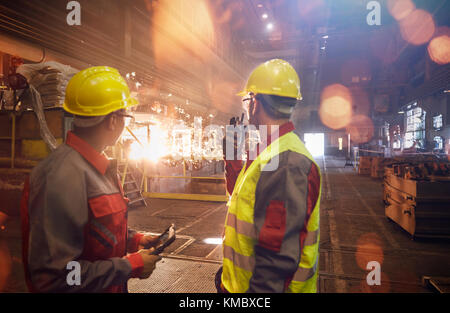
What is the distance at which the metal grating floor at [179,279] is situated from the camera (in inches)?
136

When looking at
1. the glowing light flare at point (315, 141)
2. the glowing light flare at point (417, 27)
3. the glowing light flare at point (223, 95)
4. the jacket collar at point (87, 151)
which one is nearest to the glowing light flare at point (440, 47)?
the glowing light flare at point (417, 27)

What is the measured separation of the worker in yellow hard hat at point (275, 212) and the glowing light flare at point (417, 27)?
2606 centimetres

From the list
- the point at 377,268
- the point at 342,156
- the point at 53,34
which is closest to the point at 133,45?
the point at 53,34

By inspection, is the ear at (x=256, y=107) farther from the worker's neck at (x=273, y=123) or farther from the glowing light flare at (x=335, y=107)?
the glowing light flare at (x=335, y=107)

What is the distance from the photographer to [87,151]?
144 centimetres

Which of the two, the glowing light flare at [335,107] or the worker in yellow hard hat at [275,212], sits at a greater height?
the glowing light flare at [335,107]

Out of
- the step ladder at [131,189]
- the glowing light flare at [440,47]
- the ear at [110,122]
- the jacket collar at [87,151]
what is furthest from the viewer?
the glowing light flare at [440,47]

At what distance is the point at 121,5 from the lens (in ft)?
31.2

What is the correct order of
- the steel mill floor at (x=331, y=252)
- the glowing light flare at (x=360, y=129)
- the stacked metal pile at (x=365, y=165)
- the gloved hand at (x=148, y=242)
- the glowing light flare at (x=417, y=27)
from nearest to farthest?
the gloved hand at (x=148, y=242) < the steel mill floor at (x=331, y=252) < the stacked metal pile at (x=365, y=165) < the glowing light flare at (x=417, y=27) < the glowing light flare at (x=360, y=129)

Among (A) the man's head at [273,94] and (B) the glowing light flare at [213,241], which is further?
(B) the glowing light flare at [213,241]

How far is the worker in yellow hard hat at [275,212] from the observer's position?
4.34 feet

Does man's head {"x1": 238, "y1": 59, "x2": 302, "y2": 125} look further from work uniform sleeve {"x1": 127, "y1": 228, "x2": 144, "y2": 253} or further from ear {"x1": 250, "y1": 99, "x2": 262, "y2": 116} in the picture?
work uniform sleeve {"x1": 127, "y1": 228, "x2": 144, "y2": 253}

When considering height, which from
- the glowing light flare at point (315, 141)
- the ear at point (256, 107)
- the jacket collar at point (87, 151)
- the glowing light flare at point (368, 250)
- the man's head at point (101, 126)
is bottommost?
the glowing light flare at point (368, 250)

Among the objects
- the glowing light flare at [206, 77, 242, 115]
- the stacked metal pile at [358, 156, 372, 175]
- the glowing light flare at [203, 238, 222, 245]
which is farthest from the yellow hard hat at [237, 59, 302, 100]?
the stacked metal pile at [358, 156, 372, 175]
